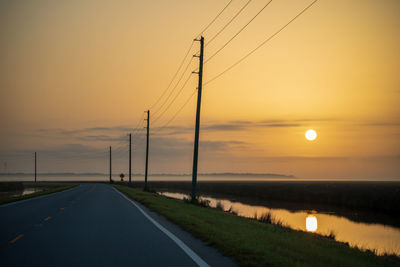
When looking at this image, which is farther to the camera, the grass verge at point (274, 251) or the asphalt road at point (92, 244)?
the grass verge at point (274, 251)

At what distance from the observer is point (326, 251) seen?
1095 centimetres

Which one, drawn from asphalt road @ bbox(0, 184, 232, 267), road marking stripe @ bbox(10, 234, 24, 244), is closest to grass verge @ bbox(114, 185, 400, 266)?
asphalt road @ bbox(0, 184, 232, 267)

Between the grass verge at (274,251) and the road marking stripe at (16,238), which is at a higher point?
the grass verge at (274,251)

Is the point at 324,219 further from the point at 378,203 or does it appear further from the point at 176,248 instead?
the point at 176,248

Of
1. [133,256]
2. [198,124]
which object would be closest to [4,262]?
[133,256]

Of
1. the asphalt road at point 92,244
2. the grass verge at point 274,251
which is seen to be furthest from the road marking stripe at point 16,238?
the grass verge at point 274,251

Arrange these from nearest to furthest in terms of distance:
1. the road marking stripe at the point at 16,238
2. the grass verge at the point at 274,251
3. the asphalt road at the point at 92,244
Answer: the asphalt road at the point at 92,244
the grass verge at the point at 274,251
the road marking stripe at the point at 16,238

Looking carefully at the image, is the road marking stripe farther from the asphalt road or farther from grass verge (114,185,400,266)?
grass verge (114,185,400,266)

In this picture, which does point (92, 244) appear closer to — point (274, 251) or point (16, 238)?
point (16, 238)

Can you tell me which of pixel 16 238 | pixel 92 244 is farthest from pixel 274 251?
pixel 16 238

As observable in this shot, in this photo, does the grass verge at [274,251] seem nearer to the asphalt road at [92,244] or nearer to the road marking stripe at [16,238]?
the asphalt road at [92,244]

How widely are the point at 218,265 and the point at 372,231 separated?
19.5m

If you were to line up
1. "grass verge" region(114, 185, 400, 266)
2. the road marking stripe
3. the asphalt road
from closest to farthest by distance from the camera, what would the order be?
the asphalt road
"grass verge" region(114, 185, 400, 266)
the road marking stripe

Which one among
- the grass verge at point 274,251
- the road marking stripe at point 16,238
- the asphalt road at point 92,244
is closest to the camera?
the asphalt road at point 92,244
